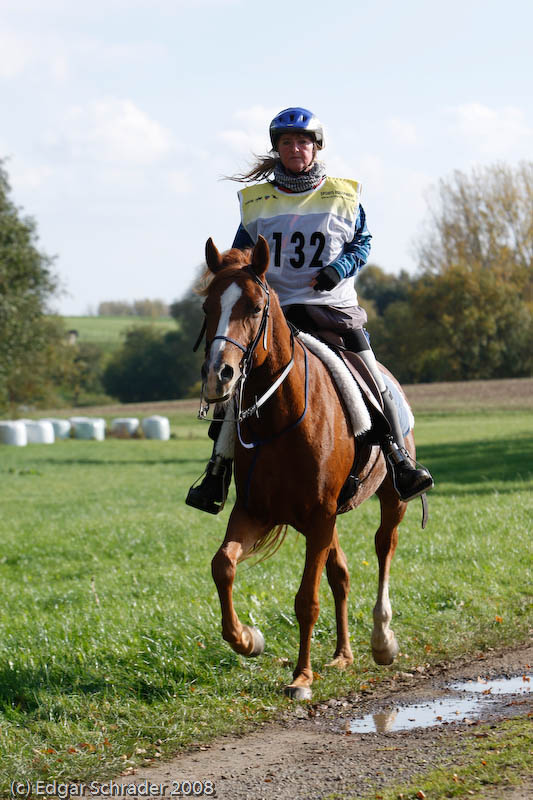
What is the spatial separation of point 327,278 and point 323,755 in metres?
2.93

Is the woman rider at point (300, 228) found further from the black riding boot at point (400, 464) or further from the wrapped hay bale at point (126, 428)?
the wrapped hay bale at point (126, 428)

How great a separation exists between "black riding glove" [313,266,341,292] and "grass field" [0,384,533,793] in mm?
1933

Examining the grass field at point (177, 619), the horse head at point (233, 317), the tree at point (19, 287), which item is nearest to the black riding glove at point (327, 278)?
the horse head at point (233, 317)

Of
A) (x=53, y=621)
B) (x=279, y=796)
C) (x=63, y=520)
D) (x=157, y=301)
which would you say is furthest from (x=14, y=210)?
(x=157, y=301)

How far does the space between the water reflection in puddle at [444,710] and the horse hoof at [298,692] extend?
1.17 feet

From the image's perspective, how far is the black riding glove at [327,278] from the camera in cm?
625

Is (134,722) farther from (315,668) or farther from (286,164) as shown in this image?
(286,164)

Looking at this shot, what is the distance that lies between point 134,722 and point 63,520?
12.3 m

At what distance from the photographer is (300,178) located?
6.50 meters

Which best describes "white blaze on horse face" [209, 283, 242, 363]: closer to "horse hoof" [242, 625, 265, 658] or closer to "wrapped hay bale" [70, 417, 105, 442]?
"horse hoof" [242, 625, 265, 658]

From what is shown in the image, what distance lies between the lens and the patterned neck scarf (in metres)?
6.50

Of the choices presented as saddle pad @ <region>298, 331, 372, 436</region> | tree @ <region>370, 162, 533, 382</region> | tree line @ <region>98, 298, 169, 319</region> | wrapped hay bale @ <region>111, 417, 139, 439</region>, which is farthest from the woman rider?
tree line @ <region>98, 298, 169, 319</region>

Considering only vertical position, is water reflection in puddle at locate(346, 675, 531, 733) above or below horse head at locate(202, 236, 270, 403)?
below

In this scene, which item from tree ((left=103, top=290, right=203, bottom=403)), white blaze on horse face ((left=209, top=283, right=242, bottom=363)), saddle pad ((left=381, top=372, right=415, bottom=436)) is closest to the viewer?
white blaze on horse face ((left=209, top=283, right=242, bottom=363))
